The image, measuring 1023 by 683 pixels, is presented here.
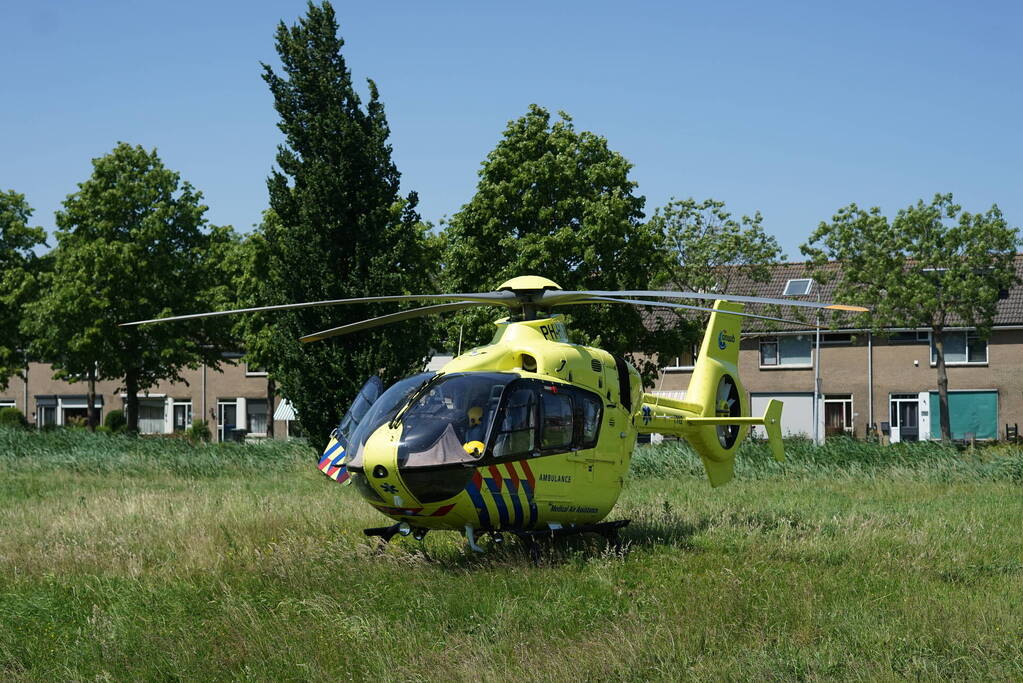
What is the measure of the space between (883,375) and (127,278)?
31214mm

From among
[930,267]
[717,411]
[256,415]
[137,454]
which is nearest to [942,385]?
[930,267]

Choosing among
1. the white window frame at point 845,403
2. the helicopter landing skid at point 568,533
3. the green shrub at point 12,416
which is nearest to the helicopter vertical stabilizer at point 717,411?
the helicopter landing skid at point 568,533

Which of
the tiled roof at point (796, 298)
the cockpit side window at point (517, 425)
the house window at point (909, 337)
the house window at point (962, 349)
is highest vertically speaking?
the tiled roof at point (796, 298)

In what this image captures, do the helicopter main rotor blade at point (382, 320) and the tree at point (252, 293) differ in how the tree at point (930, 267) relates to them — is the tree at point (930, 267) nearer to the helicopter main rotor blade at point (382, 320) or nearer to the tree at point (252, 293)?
the tree at point (252, 293)

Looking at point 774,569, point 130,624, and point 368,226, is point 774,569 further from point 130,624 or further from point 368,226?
point 368,226

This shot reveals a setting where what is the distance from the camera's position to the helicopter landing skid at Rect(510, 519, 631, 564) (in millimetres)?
12438

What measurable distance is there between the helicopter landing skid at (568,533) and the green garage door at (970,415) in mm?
35889

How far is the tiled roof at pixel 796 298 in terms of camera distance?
45188 millimetres

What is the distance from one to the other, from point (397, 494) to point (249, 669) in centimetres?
330

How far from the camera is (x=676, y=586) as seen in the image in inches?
428

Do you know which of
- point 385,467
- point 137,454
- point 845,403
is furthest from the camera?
point 845,403

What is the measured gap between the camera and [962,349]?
1843 inches

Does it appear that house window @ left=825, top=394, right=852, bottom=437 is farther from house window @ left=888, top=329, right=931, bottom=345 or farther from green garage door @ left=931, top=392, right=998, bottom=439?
green garage door @ left=931, top=392, right=998, bottom=439

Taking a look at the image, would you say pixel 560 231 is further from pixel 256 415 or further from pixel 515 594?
pixel 256 415
